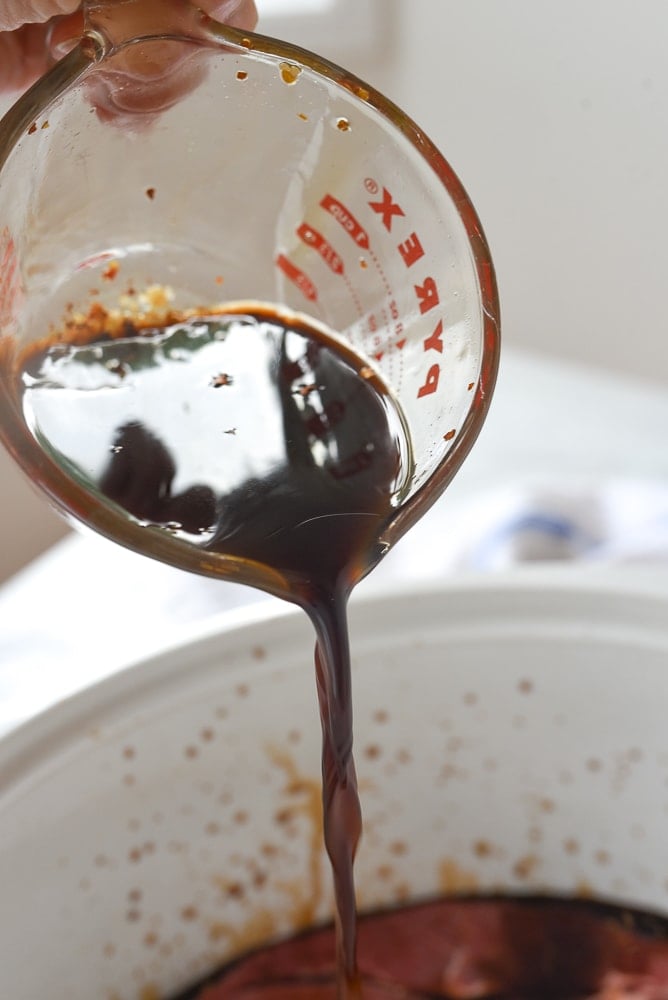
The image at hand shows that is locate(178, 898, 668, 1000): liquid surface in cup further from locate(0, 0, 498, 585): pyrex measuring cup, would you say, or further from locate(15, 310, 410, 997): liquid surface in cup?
locate(0, 0, 498, 585): pyrex measuring cup

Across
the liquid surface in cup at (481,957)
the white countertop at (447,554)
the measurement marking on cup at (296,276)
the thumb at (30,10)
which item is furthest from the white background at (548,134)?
the thumb at (30,10)

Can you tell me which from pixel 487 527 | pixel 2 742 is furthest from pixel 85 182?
pixel 487 527

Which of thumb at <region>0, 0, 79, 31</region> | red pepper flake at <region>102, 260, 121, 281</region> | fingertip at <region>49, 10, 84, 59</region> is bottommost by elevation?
red pepper flake at <region>102, 260, 121, 281</region>

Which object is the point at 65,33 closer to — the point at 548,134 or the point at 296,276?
the point at 296,276

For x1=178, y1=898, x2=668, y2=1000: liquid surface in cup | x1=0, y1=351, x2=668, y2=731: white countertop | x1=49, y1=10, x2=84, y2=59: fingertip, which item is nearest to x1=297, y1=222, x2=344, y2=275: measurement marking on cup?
x1=49, y1=10, x2=84, y2=59: fingertip

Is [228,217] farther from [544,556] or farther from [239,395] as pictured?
[544,556]

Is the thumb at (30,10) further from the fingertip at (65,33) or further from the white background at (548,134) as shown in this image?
the white background at (548,134)
